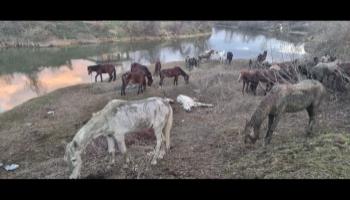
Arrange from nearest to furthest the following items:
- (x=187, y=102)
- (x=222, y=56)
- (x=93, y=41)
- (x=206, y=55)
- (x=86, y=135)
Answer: (x=86, y=135), (x=187, y=102), (x=222, y=56), (x=206, y=55), (x=93, y=41)

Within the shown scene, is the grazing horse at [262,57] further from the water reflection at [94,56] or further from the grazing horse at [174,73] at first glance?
the grazing horse at [174,73]

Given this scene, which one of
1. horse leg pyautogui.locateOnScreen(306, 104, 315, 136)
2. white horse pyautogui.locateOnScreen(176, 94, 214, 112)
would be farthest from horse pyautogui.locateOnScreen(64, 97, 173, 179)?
horse leg pyautogui.locateOnScreen(306, 104, 315, 136)

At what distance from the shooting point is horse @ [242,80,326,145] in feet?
17.3

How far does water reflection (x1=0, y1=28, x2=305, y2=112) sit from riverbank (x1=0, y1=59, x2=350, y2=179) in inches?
12.5

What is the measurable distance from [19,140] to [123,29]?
2.58m

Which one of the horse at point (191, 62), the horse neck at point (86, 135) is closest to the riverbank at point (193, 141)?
the horse neck at point (86, 135)

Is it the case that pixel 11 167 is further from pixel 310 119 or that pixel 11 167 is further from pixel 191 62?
pixel 310 119

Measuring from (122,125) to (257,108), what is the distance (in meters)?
1.96

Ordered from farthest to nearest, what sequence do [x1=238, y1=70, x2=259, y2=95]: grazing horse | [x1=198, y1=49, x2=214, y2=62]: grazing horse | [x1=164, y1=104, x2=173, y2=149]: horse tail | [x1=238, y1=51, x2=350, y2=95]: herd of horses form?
[x1=198, y1=49, x2=214, y2=62]: grazing horse
[x1=238, y1=70, x2=259, y2=95]: grazing horse
[x1=238, y1=51, x2=350, y2=95]: herd of horses
[x1=164, y1=104, x2=173, y2=149]: horse tail

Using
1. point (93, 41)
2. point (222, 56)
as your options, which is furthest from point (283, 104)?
point (93, 41)

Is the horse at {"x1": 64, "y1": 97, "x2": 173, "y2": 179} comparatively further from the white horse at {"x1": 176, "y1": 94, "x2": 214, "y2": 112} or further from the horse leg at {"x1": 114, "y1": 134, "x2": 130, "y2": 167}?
the white horse at {"x1": 176, "y1": 94, "x2": 214, "y2": 112}

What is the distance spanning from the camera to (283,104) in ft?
17.4
